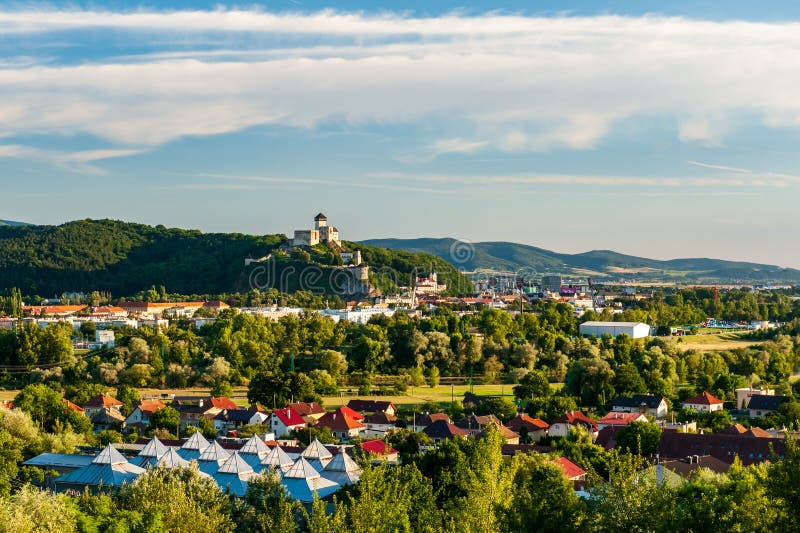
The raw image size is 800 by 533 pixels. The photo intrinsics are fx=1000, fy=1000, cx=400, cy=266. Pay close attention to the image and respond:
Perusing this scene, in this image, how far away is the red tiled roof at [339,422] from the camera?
3803 centimetres

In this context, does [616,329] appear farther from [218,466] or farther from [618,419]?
[218,466]

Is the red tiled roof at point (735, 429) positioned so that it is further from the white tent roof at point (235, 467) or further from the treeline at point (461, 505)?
the white tent roof at point (235, 467)

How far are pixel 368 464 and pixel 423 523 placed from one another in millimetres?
1635

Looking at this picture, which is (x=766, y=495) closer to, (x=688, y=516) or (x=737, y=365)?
(x=688, y=516)

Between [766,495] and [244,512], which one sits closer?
[766,495]

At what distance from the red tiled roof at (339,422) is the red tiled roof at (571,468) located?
1144cm

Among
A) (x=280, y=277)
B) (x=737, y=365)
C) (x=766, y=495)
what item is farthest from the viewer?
(x=280, y=277)

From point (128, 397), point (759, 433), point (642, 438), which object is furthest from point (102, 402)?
point (759, 433)

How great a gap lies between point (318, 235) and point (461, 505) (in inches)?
4095

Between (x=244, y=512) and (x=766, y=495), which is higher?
(x=766, y=495)

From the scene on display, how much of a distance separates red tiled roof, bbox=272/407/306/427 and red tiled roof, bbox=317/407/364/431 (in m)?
0.77

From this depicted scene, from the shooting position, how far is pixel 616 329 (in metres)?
74.4

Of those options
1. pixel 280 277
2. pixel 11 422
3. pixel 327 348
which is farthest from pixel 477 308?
pixel 11 422

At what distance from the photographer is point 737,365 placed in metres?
56.0
